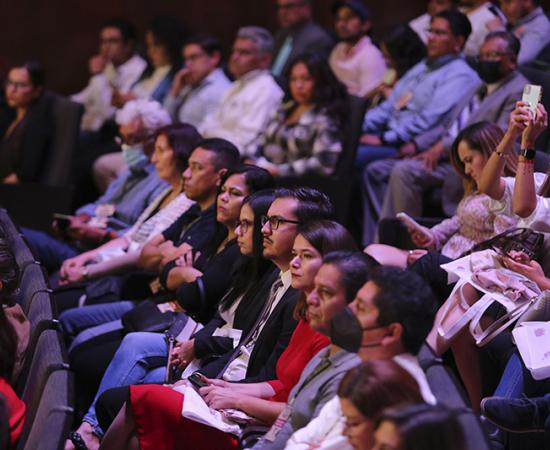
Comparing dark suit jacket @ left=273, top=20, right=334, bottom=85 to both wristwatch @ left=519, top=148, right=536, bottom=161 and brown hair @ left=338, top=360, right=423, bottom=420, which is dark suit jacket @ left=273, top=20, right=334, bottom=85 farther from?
brown hair @ left=338, top=360, right=423, bottom=420

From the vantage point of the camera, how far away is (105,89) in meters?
7.09

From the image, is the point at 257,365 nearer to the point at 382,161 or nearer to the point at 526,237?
the point at 526,237

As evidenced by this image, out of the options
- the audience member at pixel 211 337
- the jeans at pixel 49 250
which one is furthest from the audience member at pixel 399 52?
the audience member at pixel 211 337

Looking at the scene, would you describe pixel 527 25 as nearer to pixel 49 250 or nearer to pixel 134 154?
pixel 134 154

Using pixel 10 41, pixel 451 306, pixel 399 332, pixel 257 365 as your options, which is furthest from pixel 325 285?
pixel 10 41

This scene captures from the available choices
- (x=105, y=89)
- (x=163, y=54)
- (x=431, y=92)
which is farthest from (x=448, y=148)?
(x=105, y=89)

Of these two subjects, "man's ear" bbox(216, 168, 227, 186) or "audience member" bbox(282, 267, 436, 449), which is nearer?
"audience member" bbox(282, 267, 436, 449)

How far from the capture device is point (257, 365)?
3.13 metres

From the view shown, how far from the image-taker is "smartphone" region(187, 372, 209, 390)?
3047 mm

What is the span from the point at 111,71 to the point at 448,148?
9.66ft

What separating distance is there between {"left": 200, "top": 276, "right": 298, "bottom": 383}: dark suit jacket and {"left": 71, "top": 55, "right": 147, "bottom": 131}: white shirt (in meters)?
4.03

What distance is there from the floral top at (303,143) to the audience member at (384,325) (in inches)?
108

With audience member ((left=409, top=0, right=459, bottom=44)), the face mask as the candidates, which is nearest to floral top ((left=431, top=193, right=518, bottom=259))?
the face mask

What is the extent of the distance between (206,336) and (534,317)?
38.2 inches
